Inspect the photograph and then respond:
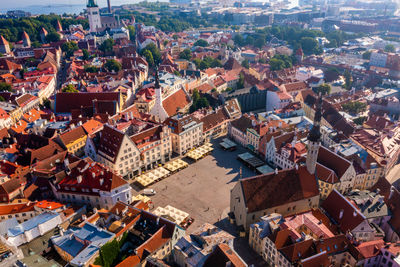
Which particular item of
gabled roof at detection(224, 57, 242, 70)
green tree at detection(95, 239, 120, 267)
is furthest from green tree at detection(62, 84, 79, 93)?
gabled roof at detection(224, 57, 242, 70)

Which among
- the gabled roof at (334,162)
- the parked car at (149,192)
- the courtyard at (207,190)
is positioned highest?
the gabled roof at (334,162)

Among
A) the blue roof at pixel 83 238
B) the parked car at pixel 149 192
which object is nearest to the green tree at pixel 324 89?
the parked car at pixel 149 192

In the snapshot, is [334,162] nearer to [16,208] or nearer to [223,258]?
[223,258]

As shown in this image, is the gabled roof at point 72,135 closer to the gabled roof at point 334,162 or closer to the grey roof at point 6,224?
the grey roof at point 6,224

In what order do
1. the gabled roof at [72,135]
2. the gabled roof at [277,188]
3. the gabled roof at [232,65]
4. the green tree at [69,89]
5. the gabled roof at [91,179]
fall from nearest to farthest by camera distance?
the gabled roof at [277,188] → the gabled roof at [91,179] → the gabled roof at [72,135] → the green tree at [69,89] → the gabled roof at [232,65]

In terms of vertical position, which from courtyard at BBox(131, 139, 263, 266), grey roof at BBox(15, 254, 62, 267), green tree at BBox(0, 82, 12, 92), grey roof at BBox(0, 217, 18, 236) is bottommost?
courtyard at BBox(131, 139, 263, 266)

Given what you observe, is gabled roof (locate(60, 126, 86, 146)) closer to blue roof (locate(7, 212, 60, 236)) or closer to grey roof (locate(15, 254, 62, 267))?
blue roof (locate(7, 212, 60, 236))

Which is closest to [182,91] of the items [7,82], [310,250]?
[7,82]
